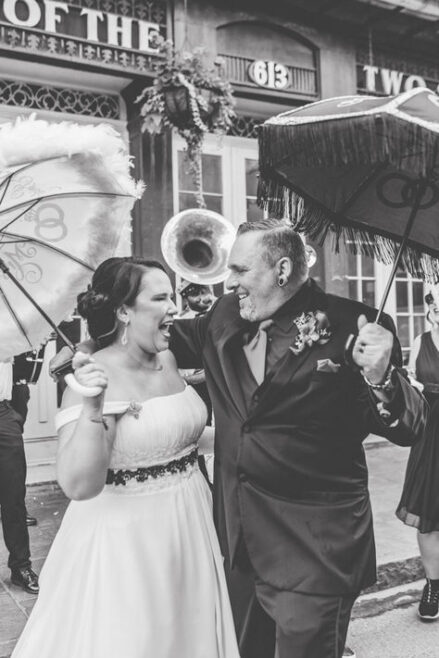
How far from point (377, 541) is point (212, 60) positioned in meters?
5.15

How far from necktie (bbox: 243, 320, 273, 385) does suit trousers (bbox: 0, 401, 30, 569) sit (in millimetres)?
2487

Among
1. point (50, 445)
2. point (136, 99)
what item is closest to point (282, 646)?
point (50, 445)

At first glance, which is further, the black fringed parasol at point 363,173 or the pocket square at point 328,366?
the pocket square at point 328,366

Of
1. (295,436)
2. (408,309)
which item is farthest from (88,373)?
(408,309)

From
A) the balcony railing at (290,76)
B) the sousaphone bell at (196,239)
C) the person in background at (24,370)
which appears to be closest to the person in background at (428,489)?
the sousaphone bell at (196,239)

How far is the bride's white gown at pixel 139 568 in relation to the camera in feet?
7.60

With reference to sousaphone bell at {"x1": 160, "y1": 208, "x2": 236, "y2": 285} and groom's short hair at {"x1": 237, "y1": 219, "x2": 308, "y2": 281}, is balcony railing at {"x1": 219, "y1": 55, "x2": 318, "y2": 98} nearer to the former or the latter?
sousaphone bell at {"x1": 160, "y1": 208, "x2": 236, "y2": 285}

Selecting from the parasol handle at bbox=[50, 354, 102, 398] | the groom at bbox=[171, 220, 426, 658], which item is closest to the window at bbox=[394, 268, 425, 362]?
the groom at bbox=[171, 220, 426, 658]

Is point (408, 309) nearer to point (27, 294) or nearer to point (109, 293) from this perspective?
point (109, 293)

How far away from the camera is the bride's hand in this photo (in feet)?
6.63

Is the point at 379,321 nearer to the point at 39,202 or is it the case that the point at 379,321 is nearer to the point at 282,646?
the point at 282,646

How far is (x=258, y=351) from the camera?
2.59 m

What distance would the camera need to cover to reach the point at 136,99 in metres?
6.76

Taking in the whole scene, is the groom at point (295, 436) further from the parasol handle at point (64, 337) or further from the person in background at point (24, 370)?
the person in background at point (24, 370)
